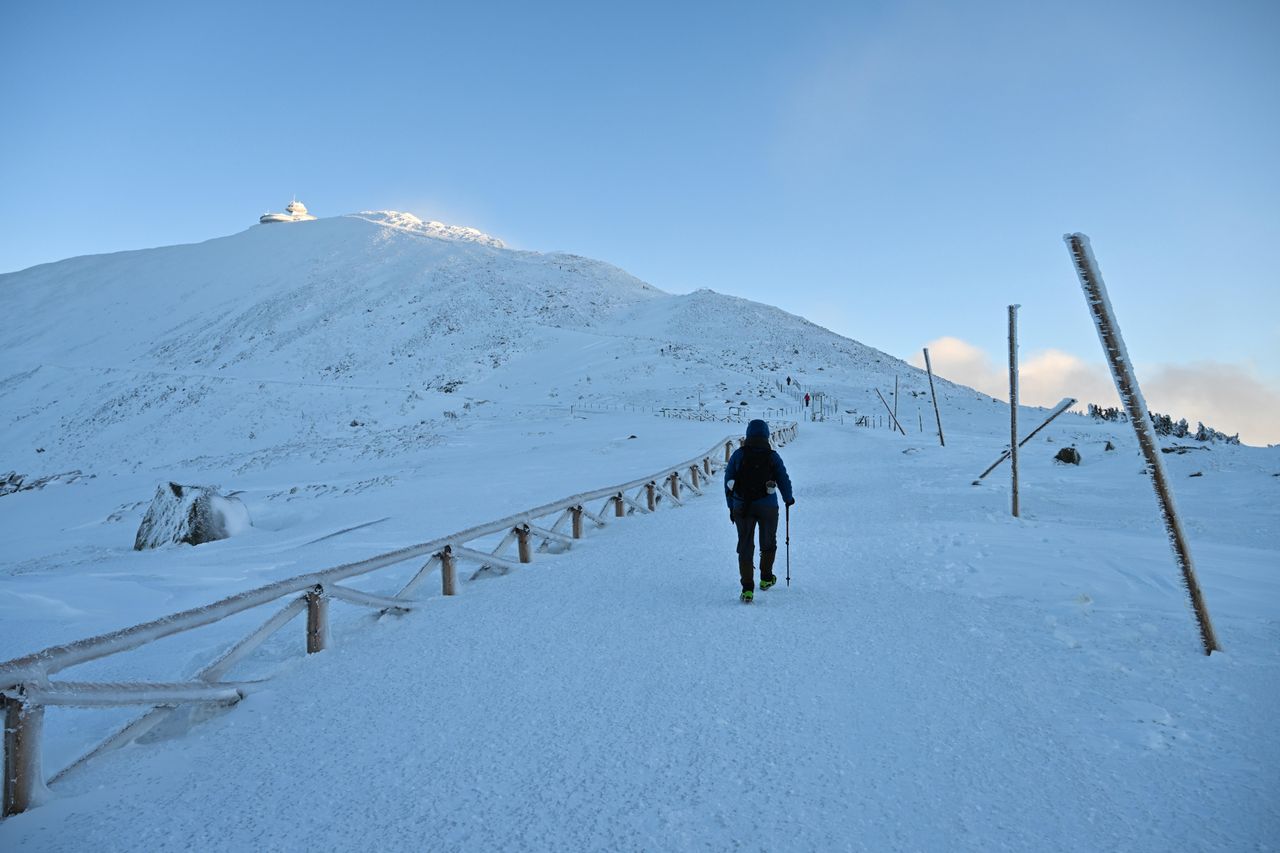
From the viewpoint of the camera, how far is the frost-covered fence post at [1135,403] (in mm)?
4688

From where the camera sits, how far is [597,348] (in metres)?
72.3

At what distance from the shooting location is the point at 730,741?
3.68m

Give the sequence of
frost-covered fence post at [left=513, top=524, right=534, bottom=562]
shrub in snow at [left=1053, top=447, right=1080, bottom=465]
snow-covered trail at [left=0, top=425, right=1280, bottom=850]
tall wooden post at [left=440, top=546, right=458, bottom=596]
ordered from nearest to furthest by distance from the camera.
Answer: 1. snow-covered trail at [left=0, top=425, right=1280, bottom=850]
2. tall wooden post at [left=440, top=546, right=458, bottom=596]
3. frost-covered fence post at [left=513, top=524, right=534, bottom=562]
4. shrub in snow at [left=1053, top=447, right=1080, bottom=465]

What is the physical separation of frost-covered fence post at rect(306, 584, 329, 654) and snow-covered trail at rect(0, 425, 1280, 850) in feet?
0.70

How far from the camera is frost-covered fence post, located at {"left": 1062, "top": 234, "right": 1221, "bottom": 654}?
15.4 feet

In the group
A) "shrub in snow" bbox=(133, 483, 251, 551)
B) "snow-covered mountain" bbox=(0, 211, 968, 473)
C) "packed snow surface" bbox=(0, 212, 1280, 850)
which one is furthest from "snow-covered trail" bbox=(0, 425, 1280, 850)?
"snow-covered mountain" bbox=(0, 211, 968, 473)

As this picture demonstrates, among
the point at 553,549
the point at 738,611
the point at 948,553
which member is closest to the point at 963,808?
the point at 738,611

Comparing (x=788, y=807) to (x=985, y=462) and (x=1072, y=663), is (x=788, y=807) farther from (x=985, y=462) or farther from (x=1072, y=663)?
(x=985, y=462)

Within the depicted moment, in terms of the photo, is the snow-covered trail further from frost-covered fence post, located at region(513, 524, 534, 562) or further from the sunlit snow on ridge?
the sunlit snow on ridge

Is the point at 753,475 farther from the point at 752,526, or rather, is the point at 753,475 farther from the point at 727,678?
the point at 727,678

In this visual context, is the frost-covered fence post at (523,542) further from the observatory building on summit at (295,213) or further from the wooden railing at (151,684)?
the observatory building on summit at (295,213)

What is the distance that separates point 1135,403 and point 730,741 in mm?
3748

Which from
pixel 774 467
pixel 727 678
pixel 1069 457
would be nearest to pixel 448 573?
pixel 774 467

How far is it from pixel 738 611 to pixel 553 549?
178 inches
